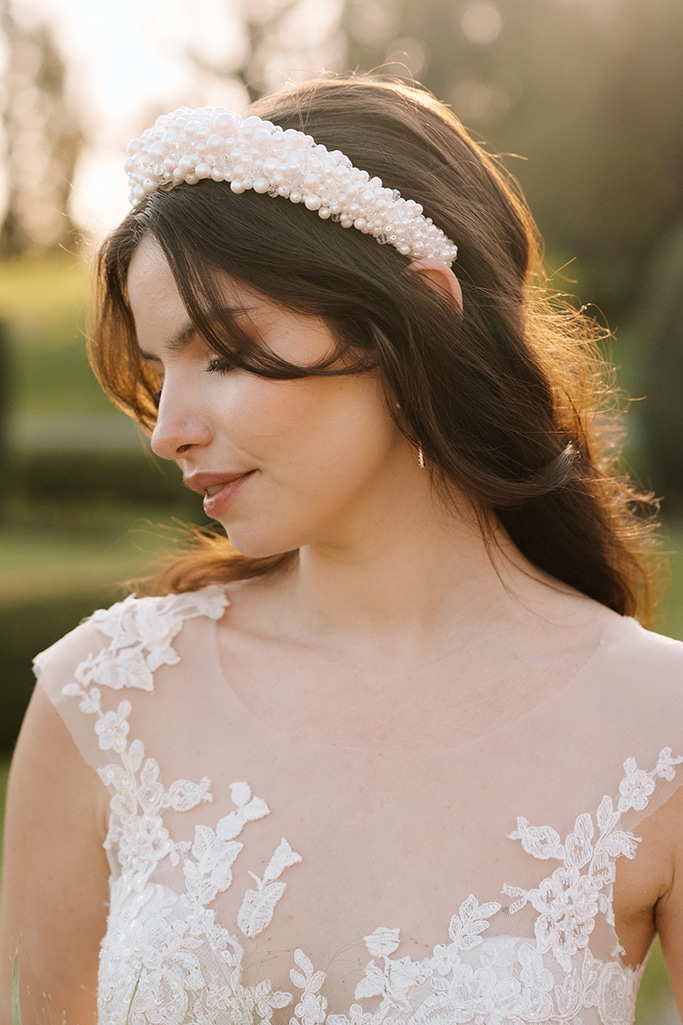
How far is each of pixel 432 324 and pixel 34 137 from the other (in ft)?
43.4

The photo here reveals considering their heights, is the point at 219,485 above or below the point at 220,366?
below

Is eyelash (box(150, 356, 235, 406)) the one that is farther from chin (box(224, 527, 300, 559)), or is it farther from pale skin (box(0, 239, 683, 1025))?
chin (box(224, 527, 300, 559))

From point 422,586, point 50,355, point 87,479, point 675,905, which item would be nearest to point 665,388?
point 87,479

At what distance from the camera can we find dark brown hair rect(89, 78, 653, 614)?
188 cm

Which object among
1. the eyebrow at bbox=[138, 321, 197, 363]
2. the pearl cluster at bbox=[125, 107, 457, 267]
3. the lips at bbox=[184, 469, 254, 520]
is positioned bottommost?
the lips at bbox=[184, 469, 254, 520]

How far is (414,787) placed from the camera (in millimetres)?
2012

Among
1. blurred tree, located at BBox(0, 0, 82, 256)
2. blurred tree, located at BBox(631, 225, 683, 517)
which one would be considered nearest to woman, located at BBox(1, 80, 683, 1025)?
blurred tree, located at BBox(631, 225, 683, 517)

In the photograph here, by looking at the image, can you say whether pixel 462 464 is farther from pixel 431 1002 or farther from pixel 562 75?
pixel 562 75

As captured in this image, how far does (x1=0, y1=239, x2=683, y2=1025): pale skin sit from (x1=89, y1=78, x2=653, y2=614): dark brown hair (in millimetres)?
63

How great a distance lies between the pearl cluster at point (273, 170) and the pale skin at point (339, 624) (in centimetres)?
10

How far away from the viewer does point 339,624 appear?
88.2 inches

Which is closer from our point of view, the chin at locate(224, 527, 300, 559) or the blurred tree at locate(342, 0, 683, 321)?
the chin at locate(224, 527, 300, 559)

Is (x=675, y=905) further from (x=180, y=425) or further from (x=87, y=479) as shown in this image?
(x=87, y=479)

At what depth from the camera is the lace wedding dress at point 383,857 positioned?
1817 millimetres
